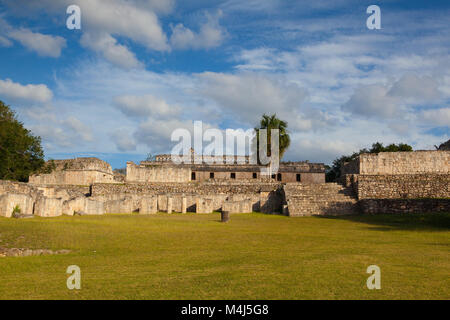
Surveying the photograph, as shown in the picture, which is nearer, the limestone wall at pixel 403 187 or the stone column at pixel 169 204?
the limestone wall at pixel 403 187

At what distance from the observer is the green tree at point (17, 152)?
3203cm

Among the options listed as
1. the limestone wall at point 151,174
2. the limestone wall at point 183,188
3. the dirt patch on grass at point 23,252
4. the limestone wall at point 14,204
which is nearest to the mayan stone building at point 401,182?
the limestone wall at point 183,188

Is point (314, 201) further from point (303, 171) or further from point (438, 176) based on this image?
point (303, 171)

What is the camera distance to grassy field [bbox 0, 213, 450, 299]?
538 cm

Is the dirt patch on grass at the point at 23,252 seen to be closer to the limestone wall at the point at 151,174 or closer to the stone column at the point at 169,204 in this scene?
the stone column at the point at 169,204

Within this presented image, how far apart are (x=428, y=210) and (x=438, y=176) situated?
6288 millimetres

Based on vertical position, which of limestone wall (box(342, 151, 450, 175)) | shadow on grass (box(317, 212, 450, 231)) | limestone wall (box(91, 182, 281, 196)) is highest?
limestone wall (box(342, 151, 450, 175))


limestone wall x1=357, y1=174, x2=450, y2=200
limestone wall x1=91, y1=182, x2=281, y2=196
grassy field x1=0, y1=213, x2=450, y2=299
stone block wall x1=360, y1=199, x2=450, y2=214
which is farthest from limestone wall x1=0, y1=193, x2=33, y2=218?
limestone wall x1=357, y1=174, x2=450, y2=200

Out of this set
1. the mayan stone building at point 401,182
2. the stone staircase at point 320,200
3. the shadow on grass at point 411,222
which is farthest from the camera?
the stone staircase at point 320,200

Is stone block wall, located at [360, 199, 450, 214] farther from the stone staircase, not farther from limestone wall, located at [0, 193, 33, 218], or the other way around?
limestone wall, located at [0, 193, 33, 218]

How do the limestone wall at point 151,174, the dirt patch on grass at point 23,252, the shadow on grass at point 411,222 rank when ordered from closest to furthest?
1. the dirt patch on grass at point 23,252
2. the shadow on grass at point 411,222
3. the limestone wall at point 151,174

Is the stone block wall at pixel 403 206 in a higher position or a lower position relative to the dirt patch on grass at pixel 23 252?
higher

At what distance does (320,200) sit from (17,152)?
25459mm
